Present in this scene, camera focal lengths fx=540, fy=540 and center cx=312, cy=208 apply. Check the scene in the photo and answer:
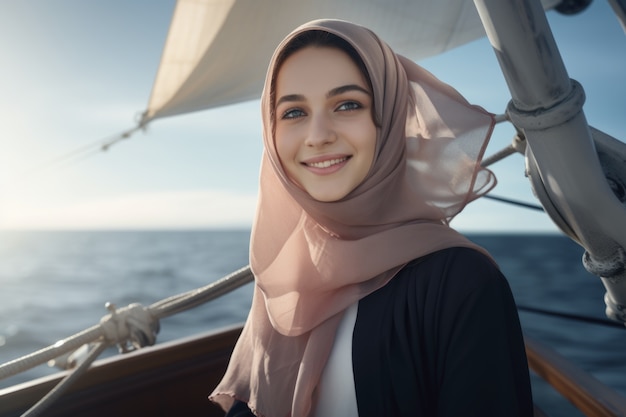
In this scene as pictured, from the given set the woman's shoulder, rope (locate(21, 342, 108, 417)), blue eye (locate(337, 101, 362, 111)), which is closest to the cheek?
blue eye (locate(337, 101, 362, 111))

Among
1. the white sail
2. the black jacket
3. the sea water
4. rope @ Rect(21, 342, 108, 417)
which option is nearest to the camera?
the black jacket

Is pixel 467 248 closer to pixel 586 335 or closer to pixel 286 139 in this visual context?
pixel 286 139

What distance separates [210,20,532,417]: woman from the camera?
37.9 inches

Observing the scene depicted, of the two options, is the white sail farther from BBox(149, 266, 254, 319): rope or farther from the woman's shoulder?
the woman's shoulder

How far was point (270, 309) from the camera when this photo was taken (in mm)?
1233

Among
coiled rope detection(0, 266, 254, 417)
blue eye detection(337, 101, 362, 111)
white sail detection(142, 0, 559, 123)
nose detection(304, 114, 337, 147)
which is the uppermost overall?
white sail detection(142, 0, 559, 123)

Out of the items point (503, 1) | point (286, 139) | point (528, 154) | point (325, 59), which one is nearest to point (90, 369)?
point (286, 139)

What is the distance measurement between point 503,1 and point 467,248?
459 millimetres

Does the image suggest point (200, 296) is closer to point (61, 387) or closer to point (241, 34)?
point (61, 387)

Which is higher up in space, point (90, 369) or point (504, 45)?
point (504, 45)

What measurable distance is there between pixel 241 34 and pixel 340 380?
5.86 feet

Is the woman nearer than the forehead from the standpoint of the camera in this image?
Yes

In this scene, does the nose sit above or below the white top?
above

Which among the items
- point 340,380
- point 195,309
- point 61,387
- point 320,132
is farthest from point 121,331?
point 195,309
